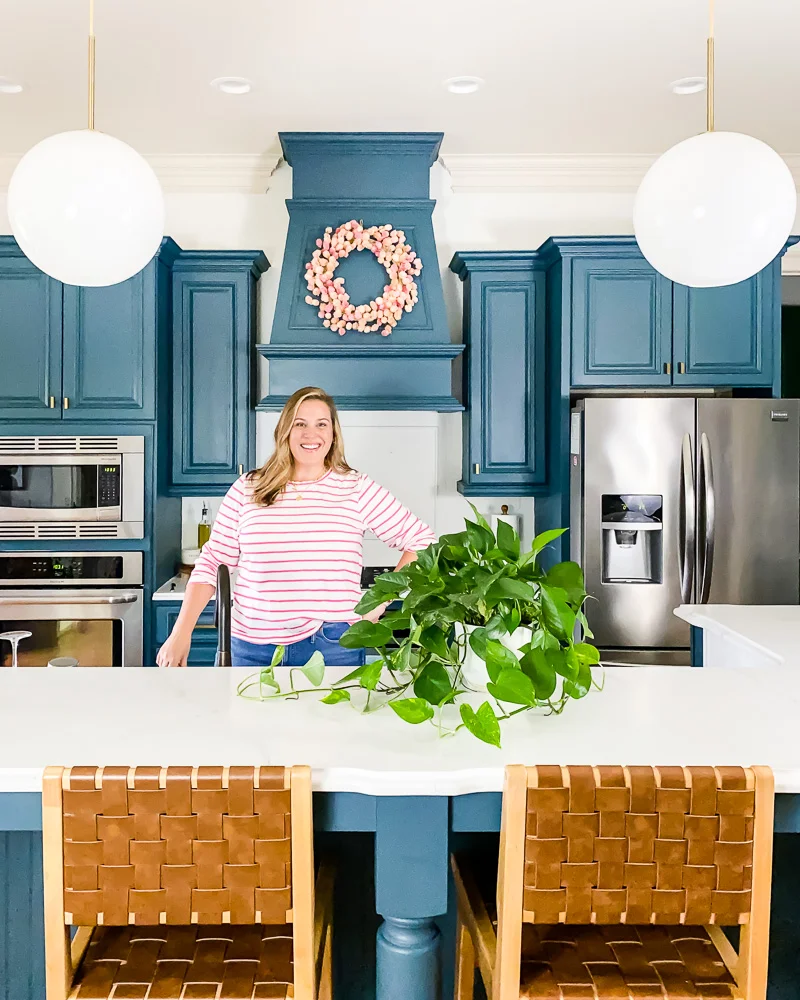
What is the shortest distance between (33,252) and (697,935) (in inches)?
63.5

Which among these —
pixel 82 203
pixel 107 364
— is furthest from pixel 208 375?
pixel 82 203

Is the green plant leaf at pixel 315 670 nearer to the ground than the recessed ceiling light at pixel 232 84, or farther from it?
nearer to the ground

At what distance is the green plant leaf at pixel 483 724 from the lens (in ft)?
4.40

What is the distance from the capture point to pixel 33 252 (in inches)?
67.8

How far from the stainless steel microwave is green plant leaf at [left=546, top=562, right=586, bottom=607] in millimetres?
2380

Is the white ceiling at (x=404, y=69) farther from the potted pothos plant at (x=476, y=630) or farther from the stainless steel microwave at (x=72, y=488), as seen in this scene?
the potted pothos plant at (x=476, y=630)

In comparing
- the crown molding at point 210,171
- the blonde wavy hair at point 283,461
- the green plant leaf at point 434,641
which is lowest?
the green plant leaf at point 434,641

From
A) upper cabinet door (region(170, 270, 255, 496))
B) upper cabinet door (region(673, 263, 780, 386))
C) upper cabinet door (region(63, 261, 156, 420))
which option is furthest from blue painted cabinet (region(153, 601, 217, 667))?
upper cabinet door (region(673, 263, 780, 386))

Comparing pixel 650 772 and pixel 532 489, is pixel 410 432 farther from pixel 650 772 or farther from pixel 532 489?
pixel 650 772

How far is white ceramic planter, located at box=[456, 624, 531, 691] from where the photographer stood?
5.34 feet

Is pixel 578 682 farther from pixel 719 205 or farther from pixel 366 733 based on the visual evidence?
pixel 719 205

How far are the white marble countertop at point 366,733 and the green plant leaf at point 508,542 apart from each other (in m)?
0.28

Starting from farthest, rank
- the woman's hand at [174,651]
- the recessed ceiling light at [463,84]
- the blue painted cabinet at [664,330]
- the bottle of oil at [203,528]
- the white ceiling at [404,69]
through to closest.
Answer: the bottle of oil at [203,528] → the blue painted cabinet at [664,330] → the recessed ceiling light at [463,84] → the white ceiling at [404,69] → the woman's hand at [174,651]

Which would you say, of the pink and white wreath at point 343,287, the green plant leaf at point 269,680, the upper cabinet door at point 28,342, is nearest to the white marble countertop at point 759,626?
the green plant leaf at point 269,680
